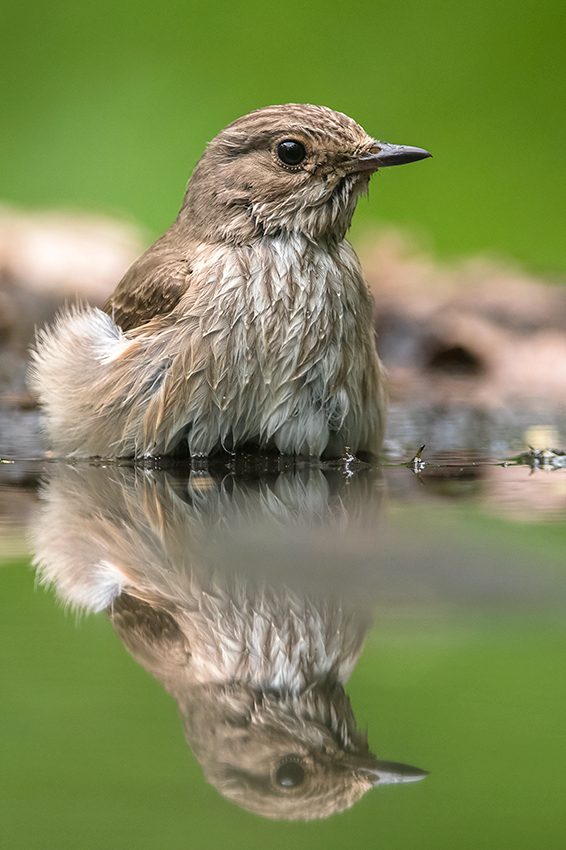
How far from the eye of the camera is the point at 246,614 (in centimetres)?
98

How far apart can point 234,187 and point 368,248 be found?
3954 mm

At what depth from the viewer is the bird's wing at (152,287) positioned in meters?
2.68

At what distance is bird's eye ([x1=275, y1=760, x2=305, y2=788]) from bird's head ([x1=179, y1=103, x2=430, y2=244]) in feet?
7.15

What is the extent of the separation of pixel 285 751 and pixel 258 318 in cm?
195

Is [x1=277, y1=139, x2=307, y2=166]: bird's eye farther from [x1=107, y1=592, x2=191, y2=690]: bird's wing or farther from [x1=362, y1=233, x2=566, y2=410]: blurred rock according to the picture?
[x1=362, y1=233, x2=566, y2=410]: blurred rock

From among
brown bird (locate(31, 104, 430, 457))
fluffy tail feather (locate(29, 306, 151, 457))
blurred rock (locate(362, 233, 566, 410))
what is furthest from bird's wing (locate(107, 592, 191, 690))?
blurred rock (locate(362, 233, 566, 410))

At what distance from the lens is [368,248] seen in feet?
21.6

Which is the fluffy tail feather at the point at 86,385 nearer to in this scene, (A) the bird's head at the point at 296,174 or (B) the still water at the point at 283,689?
(A) the bird's head at the point at 296,174

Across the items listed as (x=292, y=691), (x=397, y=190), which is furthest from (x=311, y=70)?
(x=292, y=691)

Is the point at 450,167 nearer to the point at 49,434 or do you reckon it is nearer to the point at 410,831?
the point at 49,434

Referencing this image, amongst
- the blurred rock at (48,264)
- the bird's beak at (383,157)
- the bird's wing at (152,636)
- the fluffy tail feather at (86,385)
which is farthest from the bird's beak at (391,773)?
the blurred rock at (48,264)

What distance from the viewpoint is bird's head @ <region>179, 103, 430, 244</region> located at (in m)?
2.61

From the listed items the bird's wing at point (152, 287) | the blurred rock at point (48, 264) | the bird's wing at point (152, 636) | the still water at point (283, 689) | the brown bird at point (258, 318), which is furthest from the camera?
the blurred rock at point (48, 264)

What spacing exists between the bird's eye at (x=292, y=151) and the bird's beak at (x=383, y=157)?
171 millimetres
